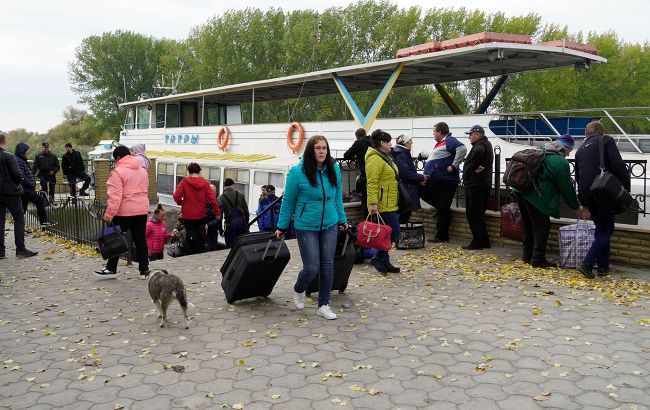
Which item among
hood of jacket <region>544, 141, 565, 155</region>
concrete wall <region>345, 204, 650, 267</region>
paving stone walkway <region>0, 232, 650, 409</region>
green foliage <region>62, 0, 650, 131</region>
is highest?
green foliage <region>62, 0, 650, 131</region>

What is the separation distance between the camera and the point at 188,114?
79.3ft

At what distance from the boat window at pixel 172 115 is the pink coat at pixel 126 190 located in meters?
16.8

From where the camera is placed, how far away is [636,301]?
6578 mm

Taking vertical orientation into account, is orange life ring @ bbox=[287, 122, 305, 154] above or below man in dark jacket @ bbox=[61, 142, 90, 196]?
above

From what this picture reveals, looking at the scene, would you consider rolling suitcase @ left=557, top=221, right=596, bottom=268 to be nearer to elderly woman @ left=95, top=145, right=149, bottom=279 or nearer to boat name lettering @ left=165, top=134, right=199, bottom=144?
elderly woman @ left=95, top=145, right=149, bottom=279

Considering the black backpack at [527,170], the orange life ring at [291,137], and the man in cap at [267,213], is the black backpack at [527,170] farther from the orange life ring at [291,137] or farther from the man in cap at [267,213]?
the orange life ring at [291,137]

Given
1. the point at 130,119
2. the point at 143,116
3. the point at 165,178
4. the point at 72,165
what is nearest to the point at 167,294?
the point at 165,178

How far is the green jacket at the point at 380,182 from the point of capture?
7.50 m

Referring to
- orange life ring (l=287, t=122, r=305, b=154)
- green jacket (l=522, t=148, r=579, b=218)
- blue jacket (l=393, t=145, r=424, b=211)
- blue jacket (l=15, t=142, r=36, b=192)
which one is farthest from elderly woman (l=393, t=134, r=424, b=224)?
blue jacket (l=15, t=142, r=36, b=192)

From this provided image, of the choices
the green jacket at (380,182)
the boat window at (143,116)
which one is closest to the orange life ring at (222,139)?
the boat window at (143,116)

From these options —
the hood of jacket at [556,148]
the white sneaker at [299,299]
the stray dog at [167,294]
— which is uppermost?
the hood of jacket at [556,148]

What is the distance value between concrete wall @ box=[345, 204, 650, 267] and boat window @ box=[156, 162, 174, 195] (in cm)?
A: 982

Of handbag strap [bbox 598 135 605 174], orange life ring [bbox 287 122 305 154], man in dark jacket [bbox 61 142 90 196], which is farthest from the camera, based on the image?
man in dark jacket [bbox 61 142 90 196]

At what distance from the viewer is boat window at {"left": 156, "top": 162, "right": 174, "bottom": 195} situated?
63.3 ft
